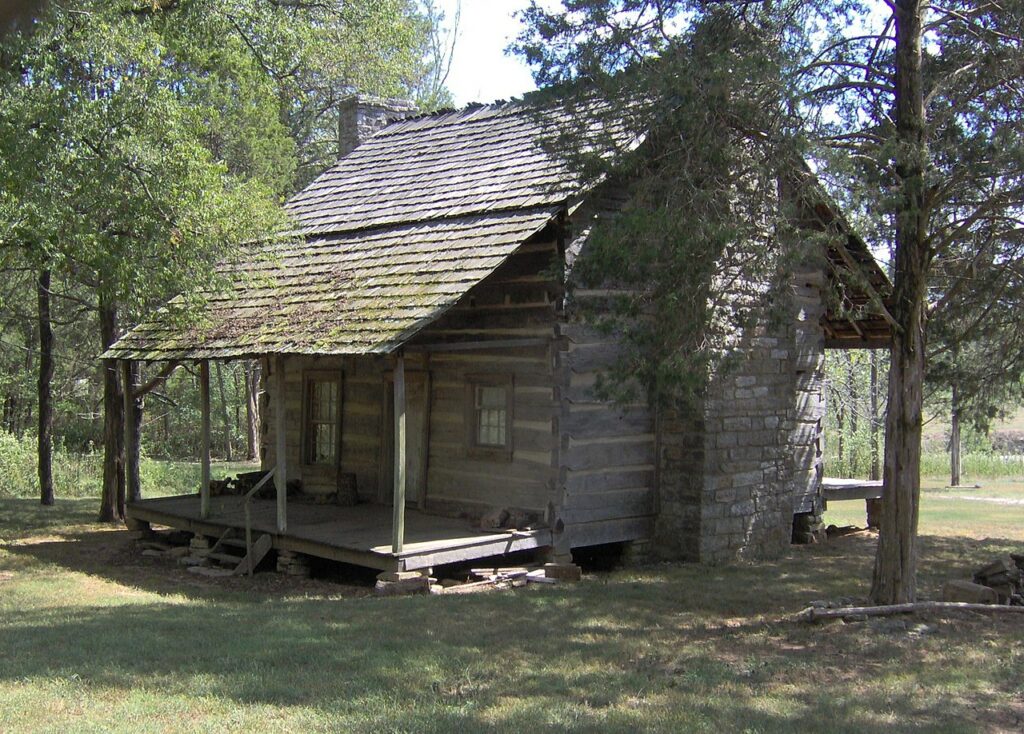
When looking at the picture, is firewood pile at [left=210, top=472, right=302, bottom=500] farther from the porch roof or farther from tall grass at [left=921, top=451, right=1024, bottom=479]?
tall grass at [left=921, top=451, right=1024, bottom=479]

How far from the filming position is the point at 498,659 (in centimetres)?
778

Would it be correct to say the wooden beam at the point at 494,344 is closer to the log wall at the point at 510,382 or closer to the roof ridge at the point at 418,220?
the log wall at the point at 510,382

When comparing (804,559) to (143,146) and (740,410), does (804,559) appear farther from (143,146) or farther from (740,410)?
(143,146)

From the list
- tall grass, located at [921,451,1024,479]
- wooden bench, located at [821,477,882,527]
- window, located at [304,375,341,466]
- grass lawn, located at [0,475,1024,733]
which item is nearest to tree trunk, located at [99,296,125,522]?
window, located at [304,375,341,466]

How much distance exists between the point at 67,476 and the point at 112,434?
797cm

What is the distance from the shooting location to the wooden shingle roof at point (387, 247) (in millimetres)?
11484

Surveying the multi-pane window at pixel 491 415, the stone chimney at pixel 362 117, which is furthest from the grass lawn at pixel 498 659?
the stone chimney at pixel 362 117

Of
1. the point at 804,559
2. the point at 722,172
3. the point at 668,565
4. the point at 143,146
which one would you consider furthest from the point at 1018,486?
the point at 143,146

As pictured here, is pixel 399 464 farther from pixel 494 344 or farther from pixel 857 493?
pixel 857 493

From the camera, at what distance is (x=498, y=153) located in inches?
588

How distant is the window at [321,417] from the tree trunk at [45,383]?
510 centimetres

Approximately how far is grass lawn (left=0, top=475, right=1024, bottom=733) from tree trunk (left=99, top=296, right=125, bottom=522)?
481cm

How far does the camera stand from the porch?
36.7 feet

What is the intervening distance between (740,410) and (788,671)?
20.9 feet
